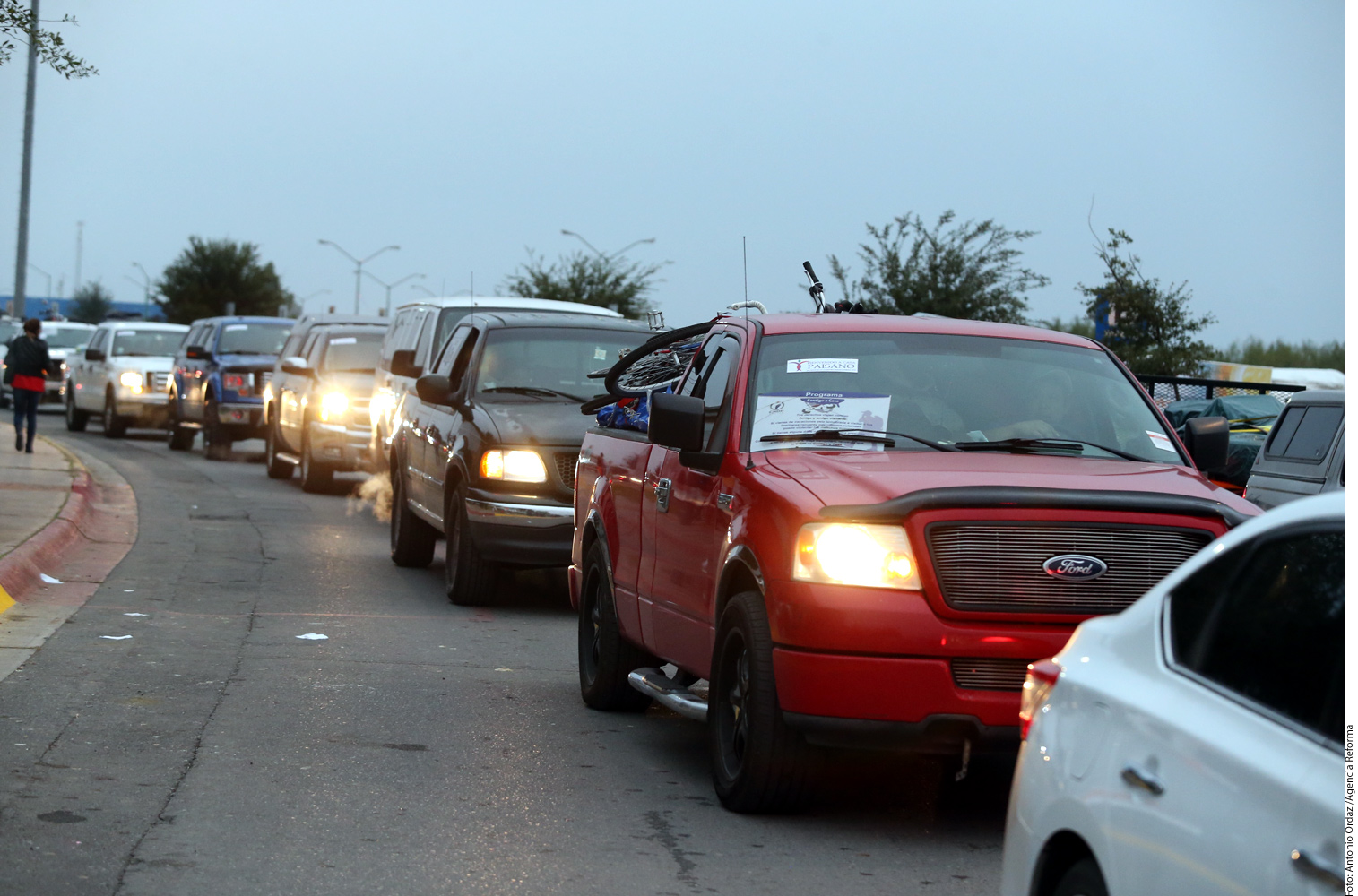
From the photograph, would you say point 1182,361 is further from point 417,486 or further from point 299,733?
point 299,733

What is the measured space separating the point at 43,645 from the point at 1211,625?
7814 mm

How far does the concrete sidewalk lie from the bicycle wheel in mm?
4229

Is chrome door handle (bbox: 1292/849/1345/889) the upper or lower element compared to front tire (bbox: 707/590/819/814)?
upper

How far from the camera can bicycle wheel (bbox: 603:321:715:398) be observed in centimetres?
905

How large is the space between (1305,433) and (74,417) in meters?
27.9

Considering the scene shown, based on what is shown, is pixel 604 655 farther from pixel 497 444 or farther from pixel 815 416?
pixel 497 444

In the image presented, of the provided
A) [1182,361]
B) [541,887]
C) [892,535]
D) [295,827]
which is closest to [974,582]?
[892,535]

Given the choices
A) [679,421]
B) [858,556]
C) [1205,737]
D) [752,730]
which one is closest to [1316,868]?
[1205,737]

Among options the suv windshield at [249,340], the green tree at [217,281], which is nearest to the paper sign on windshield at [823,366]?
the suv windshield at [249,340]

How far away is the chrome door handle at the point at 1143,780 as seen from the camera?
325cm

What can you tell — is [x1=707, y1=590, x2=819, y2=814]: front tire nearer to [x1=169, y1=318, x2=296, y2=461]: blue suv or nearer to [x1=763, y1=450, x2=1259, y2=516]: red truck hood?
[x1=763, y1=450, x2=1259, y2=516]: red truck hood

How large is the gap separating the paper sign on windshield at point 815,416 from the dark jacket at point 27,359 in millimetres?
19540

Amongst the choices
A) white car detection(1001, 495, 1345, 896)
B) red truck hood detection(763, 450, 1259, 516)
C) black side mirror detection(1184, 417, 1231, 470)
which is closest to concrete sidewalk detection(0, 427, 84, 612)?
red truck hood detection(763, 450, 1259, 516)

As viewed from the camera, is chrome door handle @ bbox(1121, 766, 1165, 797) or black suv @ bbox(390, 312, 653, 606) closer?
chrome door handle @ bbox(1121, 766, 1165, 797)
